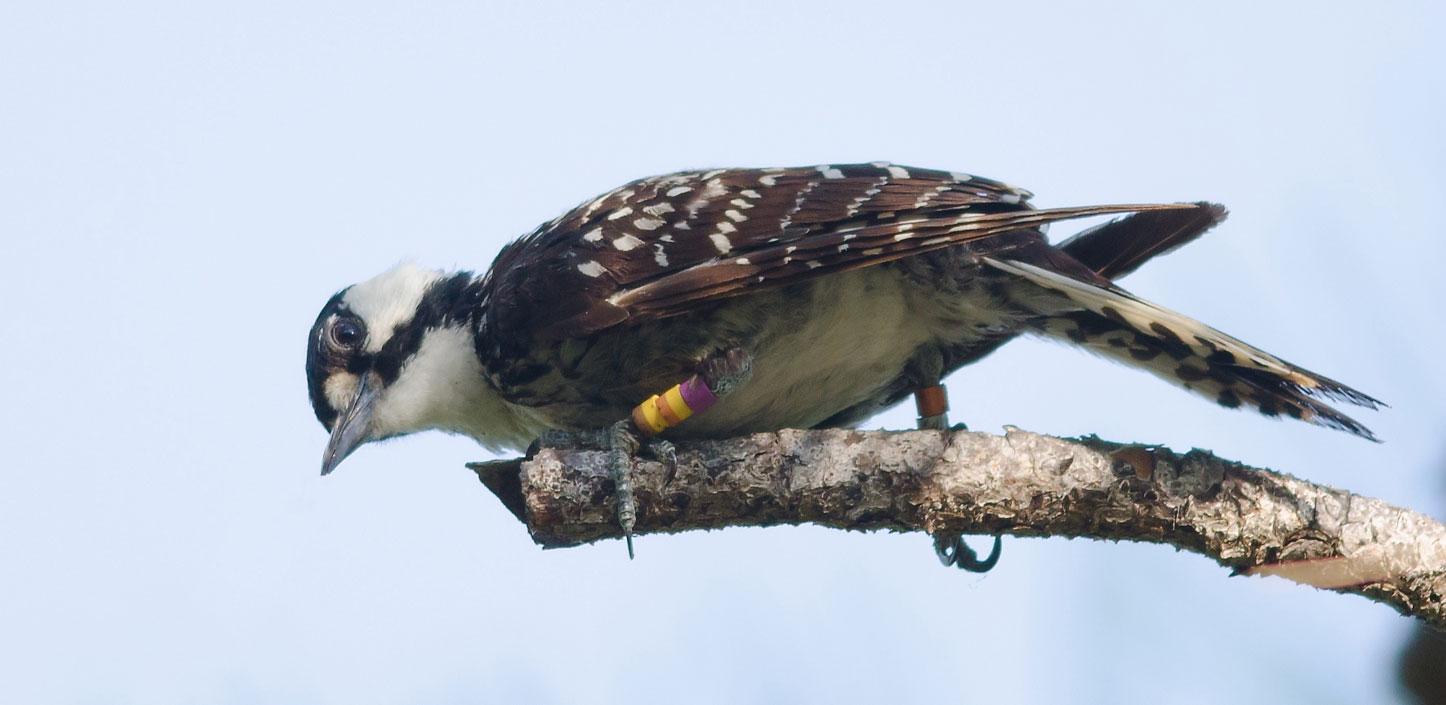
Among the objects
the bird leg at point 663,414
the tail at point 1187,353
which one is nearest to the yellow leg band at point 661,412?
the bird leg at point 663,414

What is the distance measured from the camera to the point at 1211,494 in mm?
3797

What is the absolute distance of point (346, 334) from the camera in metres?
5.15

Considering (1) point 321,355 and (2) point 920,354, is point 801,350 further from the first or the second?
(1) point 321,355

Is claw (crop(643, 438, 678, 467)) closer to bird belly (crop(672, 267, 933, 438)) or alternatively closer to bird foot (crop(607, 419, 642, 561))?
bird foot (crop(607, 419, 642, 561))

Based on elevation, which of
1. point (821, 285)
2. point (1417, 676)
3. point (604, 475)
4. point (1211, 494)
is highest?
point (821, 285)

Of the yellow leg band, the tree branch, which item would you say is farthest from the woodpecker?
the tree branch

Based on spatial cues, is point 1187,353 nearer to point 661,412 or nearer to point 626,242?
point 661,412

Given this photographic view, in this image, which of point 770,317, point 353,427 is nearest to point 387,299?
point 353,427

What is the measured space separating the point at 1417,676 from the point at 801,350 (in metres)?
2.05

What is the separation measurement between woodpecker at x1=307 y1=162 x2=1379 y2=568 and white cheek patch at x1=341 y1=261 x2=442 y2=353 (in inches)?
3.5

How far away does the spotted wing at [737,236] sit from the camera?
430 centimetres

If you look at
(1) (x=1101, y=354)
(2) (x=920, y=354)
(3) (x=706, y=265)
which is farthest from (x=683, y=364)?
(1) (x=1101, y=354)

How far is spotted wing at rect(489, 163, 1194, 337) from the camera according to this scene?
430 centimetres

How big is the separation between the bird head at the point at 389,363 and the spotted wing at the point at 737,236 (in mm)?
367
